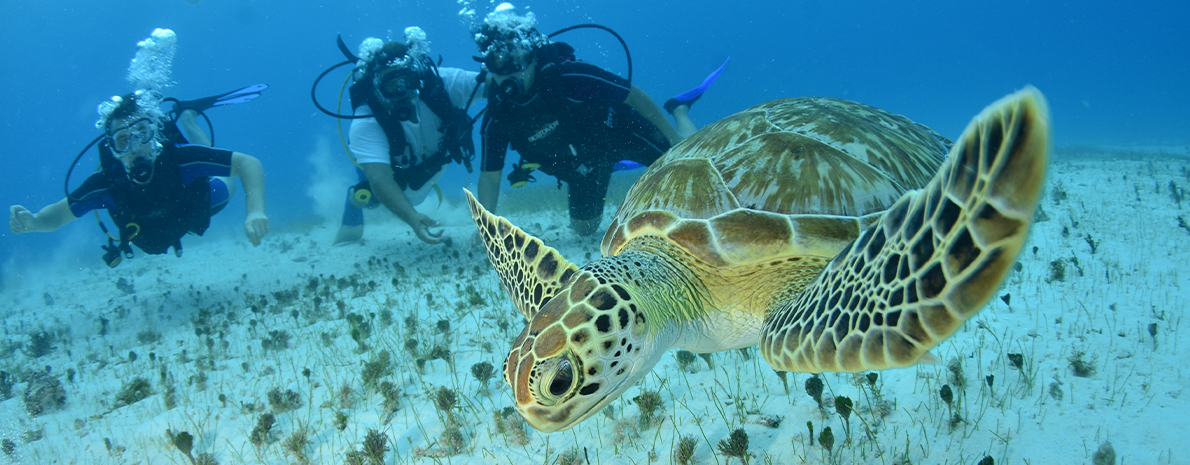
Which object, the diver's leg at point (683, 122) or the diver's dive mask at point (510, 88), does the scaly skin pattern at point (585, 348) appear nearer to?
the diver's dive mask at point (510, 88)

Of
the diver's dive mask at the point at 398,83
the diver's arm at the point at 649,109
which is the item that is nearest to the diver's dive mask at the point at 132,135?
the diver's dive mask at the point at 398,83

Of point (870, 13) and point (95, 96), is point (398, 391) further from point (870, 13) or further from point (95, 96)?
point (870, 13)

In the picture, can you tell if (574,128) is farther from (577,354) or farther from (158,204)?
(158,204)

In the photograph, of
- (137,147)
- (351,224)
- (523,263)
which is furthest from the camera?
(351,224)

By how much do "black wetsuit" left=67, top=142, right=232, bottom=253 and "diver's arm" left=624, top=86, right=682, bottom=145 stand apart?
6.20 m

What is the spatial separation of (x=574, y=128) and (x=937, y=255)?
6.19 metres

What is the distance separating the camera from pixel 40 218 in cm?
696

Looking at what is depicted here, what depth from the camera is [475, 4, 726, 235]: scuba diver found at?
659 centimetres

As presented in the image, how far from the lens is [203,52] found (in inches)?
4213

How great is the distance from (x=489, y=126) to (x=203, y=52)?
13910 centimetres

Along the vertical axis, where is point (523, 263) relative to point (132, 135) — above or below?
below

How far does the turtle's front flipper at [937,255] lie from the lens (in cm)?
93

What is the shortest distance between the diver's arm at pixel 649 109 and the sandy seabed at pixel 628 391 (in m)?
3.46

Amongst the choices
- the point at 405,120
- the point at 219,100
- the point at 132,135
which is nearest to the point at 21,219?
the point at 132,135
